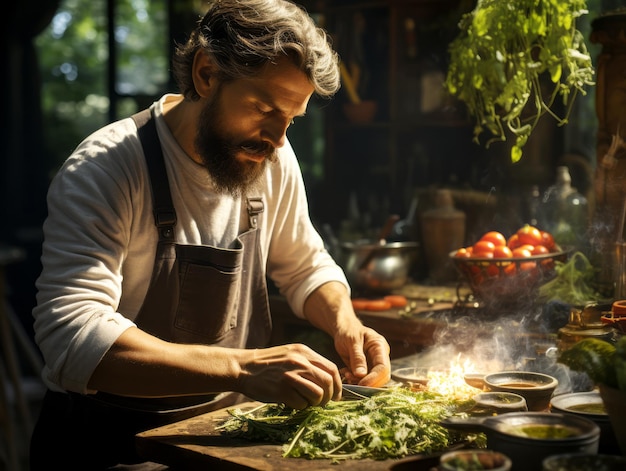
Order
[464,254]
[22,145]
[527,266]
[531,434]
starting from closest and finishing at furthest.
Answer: [531,434] < [527,266] < [464,254] < [22,145]

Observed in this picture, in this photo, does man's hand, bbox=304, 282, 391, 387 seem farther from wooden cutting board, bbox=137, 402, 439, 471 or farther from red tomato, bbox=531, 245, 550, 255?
red tomato, bbox=531, 245, 550, 255

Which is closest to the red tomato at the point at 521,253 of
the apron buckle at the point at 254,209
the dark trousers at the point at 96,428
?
the apron buckle at the point at 254,209

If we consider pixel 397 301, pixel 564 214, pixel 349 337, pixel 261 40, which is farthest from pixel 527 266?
pixel 261 40

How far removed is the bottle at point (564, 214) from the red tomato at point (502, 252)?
1.28 feet

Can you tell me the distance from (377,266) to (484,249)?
83cm

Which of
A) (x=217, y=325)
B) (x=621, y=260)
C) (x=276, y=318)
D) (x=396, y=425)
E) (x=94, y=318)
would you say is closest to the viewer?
(x=396, y=425)

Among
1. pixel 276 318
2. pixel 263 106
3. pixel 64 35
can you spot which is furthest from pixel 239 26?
pixel 64 35

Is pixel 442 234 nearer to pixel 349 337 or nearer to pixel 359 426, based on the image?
pixel 349 337

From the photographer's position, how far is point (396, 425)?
2.26 metres

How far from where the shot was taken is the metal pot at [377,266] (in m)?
4.59

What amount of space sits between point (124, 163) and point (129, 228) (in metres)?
0.22

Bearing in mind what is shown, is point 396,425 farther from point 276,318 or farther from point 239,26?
point 276,318

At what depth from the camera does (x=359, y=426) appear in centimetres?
227

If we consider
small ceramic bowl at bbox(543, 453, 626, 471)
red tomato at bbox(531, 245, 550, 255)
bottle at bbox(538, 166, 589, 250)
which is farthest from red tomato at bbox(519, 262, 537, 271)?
small ceramic bowl at bbox(543, 453, 626, 471)
